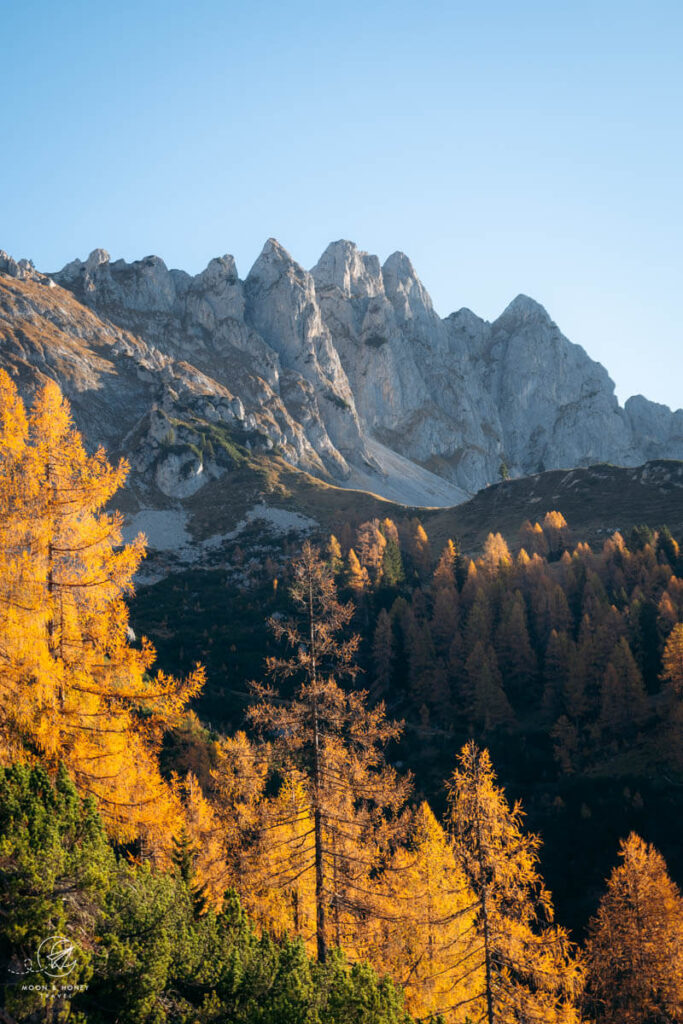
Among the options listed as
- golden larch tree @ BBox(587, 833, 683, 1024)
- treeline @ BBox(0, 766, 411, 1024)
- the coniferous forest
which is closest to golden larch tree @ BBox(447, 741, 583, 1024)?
the coniferous forest

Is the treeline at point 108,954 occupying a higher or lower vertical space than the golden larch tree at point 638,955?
higher

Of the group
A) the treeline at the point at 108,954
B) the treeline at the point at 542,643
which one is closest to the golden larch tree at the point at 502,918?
the treeline at the point at 108,954

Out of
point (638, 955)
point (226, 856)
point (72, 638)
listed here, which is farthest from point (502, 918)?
point (226, 856)

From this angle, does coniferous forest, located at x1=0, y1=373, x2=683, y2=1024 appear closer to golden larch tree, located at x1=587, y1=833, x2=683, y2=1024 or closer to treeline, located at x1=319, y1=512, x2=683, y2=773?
golden larch tree, located at x1=587, y1=833, x2=683, y2=1024

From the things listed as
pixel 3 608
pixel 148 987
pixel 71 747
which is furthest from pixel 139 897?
pixel 3 608

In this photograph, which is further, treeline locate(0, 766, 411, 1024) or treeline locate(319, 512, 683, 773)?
treeline locate(319, 512, 683, 773)

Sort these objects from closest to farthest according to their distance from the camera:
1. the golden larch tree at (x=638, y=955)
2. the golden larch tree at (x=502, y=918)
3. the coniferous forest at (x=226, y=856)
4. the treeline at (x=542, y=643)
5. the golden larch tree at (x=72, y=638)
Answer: the coniferous forest at (x=226, y=856)
the golden larch tree at (x=72, y=638)
the golden larch tree at (x=502, y=918)
the golden larch tree at (x=638, y=955)
the treeline at (x=542, y=643)

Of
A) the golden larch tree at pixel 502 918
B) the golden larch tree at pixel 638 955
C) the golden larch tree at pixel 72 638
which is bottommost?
the golden larch tree at pixel 638 955

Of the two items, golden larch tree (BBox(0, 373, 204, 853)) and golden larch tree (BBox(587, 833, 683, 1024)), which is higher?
golden larch tree (BBox(0, 373, 204, 853))

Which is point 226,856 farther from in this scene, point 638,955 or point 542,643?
point 542,643

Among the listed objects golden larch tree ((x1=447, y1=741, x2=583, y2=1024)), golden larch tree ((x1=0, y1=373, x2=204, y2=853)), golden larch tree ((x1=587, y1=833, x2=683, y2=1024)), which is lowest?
golden larch tree ((x1=587, y1=833, x2=683, y2=1024))

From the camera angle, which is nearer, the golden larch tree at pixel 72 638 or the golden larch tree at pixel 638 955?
the golden larch tree at pixel 72 638

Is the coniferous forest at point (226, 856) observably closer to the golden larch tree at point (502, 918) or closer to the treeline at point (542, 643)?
the golden larch tree at point (502, 918)

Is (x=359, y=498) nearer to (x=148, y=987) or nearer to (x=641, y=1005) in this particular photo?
(x=641, y=1005)
